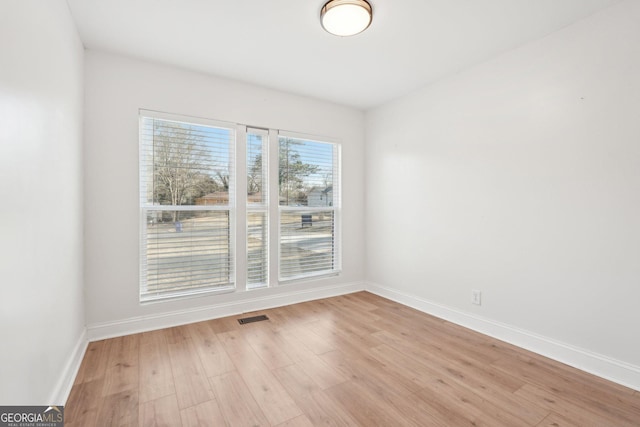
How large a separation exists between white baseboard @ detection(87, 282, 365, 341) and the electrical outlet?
1.68 metres

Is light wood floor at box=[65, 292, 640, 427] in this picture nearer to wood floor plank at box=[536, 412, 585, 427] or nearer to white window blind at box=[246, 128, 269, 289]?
wood floor plank at box=[536, 412, 585, 427]

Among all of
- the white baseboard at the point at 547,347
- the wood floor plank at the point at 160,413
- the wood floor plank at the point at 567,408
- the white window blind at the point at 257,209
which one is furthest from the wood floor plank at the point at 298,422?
the white baseboard at the point at 547,347

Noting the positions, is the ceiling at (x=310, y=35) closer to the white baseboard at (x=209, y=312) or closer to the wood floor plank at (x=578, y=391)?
the white baseboard at (x=209, y=312)

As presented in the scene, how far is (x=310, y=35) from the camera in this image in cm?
244

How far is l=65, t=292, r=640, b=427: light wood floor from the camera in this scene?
1.69 meters

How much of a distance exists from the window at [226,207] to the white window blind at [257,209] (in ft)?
0.04

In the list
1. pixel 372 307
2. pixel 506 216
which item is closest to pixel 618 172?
pixel 506 216

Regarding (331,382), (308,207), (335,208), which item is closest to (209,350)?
(331,382)

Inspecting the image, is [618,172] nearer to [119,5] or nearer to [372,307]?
[372,307]

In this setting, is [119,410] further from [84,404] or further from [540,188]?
[540,188]

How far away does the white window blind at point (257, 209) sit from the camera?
3.43m

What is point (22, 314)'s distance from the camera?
50.6 inches

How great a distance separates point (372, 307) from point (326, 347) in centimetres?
119

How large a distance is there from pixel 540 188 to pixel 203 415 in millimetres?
3028
